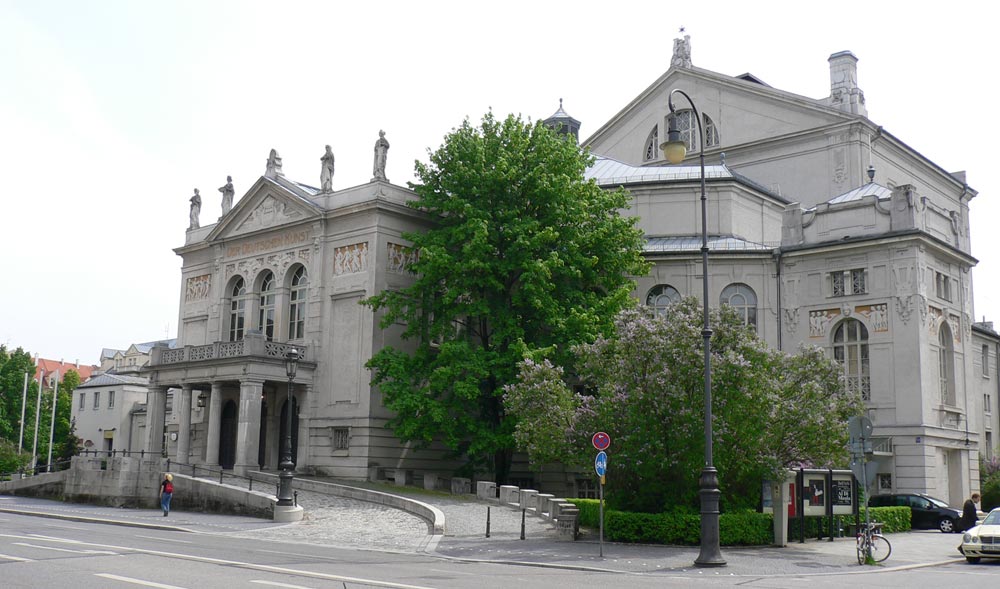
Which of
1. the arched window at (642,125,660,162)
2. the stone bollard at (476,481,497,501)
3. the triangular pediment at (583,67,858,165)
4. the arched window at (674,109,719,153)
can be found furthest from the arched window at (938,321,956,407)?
the arched window at (642,125,660,162)

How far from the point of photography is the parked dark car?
3444 cm

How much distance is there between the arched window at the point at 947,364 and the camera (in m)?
40.7

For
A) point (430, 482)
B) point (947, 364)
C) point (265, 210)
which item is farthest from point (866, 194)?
point (265, 210)

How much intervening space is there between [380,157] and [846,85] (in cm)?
2581

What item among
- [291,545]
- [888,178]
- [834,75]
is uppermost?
[834,75]

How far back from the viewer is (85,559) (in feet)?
54.4

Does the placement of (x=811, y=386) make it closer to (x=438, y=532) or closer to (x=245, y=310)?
(x=438, y=532)

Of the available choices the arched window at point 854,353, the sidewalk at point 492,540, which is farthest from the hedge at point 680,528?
the arched window at point 854,353

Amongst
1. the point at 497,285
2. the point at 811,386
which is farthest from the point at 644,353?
the point at 497,285

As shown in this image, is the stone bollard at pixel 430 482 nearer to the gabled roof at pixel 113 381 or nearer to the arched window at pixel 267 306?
the arched window at pixel 267 306

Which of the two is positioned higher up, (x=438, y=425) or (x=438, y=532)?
(x=438, y=425)

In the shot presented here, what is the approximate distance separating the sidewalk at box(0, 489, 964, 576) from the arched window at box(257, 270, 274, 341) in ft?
39.1

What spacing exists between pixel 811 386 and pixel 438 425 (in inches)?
608

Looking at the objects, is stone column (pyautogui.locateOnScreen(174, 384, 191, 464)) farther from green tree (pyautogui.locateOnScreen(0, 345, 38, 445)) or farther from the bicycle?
green tree (pyautogui.locateOnScreen(0, 345, 38, 445))
